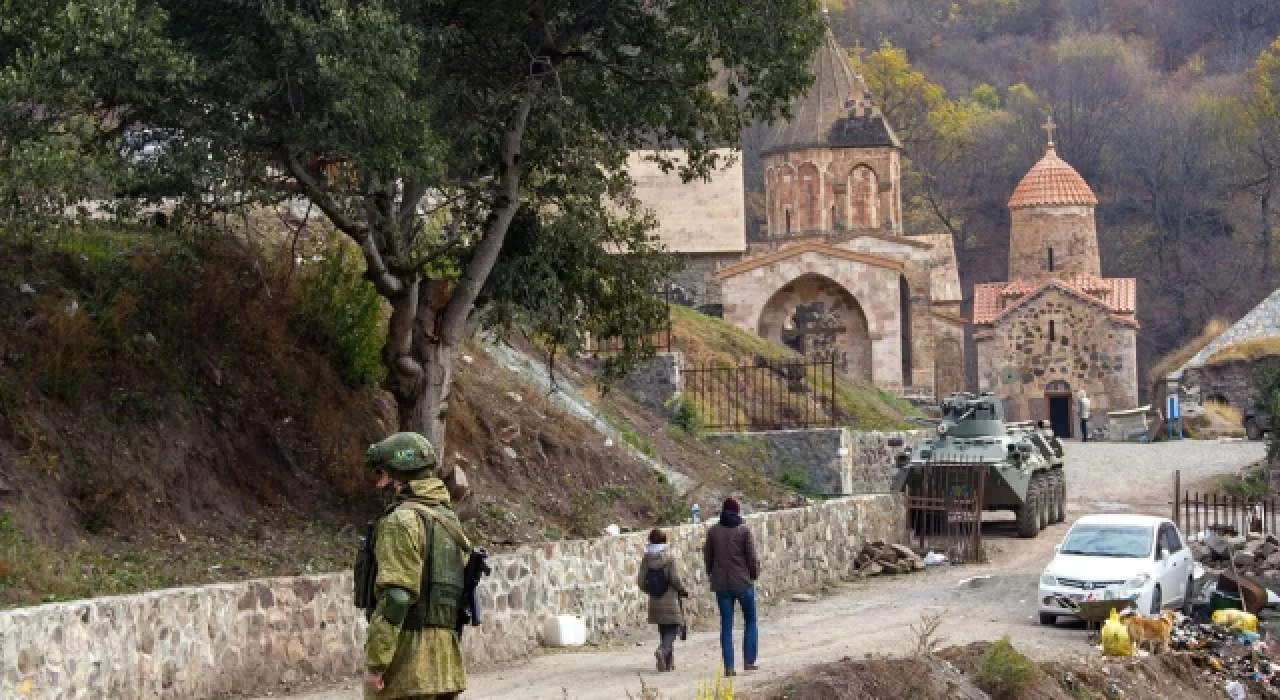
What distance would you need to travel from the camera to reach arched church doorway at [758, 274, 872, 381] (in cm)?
5184

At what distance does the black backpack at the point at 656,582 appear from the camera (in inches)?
604

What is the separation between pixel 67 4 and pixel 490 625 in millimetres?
6297

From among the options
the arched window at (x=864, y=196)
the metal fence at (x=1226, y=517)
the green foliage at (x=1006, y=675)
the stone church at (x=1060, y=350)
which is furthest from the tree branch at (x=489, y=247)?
the arched window at (x=864, y=196)

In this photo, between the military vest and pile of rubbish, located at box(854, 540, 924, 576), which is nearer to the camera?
the military vest

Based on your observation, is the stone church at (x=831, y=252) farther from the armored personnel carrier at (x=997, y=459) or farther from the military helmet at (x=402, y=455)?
the military helmet at (x=402, y=455)

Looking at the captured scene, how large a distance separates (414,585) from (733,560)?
23.5ft

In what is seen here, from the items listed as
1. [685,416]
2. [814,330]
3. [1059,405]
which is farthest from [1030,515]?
[1059,405]

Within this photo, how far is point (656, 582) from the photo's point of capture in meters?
15.4

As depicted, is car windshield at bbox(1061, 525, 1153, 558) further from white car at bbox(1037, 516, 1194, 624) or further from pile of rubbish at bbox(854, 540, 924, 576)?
pile of rubbish at bbox(854, 540, 924, 576)

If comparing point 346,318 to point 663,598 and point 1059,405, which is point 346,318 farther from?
point 1059,405

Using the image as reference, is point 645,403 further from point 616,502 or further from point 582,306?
point 582,306

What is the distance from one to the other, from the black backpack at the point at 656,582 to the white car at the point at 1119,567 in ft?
19.1

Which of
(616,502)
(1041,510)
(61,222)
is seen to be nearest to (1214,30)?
(1041,510)

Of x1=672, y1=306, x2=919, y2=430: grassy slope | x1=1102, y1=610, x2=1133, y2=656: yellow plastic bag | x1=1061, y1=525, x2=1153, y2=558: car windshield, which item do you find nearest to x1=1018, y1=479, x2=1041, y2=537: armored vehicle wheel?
x1=672, y1=306, x2=919, y2=430: grassy slope
